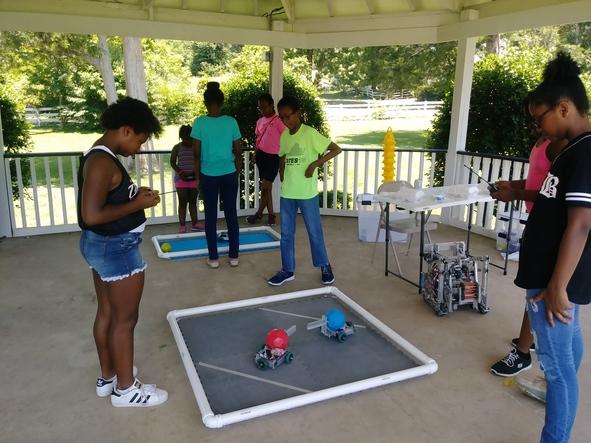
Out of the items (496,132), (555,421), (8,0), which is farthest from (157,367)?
(496,132)

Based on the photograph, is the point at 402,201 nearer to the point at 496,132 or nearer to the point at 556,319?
the point at 556,319

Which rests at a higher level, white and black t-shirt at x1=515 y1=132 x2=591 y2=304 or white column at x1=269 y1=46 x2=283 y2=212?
white column at x1=269 y1=46 x2=283 y2=212

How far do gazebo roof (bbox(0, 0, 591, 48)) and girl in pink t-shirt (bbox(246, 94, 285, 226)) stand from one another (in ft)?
3.26

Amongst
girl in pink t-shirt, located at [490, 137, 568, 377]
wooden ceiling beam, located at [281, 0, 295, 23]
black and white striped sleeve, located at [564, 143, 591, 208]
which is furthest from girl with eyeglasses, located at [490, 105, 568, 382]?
wooden ceiling beam, located at [281, 0, 295, 23]

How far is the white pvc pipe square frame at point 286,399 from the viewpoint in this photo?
8.05 feet

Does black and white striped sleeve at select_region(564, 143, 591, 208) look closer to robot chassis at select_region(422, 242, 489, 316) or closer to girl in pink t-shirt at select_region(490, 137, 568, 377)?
girl in pink t-shirt at select_region(490, 137, 568, 377)

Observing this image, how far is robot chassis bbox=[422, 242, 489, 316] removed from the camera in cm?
371

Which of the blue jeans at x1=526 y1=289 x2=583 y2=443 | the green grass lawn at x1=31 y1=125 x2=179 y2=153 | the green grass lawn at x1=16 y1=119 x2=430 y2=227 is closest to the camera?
the blue jeans at x1=526 y1=289 x2=583 y2=443

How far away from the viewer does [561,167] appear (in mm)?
1808

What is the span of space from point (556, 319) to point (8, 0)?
18.7ft

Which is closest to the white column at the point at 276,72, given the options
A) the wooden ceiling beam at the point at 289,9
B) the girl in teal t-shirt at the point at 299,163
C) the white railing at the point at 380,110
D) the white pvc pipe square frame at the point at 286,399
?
the wooden ceiling beam at the point at 289,9

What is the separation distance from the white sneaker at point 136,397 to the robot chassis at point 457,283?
2.11m

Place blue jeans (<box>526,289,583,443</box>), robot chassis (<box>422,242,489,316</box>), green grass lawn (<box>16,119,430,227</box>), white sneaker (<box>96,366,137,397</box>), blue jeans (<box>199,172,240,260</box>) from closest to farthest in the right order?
blue jeans (<box>526,289,583,443</box>)
white sneaker (<box>96,366,137,397</box>)
robot chassis (<box>422,242,489,316</box>)
blue jeans (<box>199,172,240,260</box>)
green grass lawn (<box>16,119,430,227</box>)

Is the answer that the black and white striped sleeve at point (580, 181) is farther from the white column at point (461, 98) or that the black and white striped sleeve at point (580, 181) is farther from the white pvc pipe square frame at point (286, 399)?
the white column at point (461, 98)
